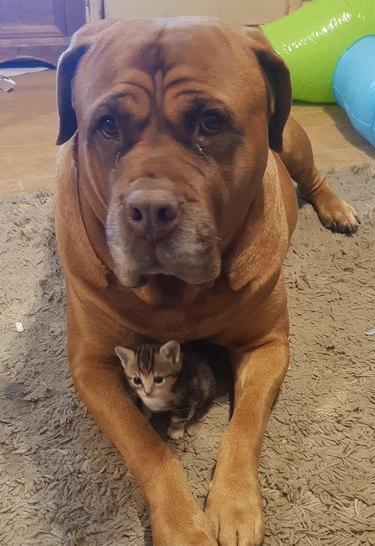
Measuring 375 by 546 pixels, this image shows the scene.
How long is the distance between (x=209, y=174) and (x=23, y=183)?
142 centimetres

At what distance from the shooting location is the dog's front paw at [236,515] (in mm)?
1175

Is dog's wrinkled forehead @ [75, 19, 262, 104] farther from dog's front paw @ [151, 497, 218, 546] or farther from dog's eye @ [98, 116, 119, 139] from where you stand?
dog's front paw @ [151, 497, 218, 546]

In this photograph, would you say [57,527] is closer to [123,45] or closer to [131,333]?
[131,333]

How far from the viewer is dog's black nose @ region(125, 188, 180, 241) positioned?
1.12 m

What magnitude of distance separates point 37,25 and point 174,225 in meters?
2.79

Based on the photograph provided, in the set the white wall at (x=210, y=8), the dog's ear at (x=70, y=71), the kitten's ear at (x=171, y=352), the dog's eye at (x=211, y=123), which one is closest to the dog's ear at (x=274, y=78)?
the dog's eye at (x=211, y=123)

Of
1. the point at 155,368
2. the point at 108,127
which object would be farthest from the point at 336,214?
the point at 108,127

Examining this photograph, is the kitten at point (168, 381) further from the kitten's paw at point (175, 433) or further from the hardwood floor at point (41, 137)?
the hardwood floor at point (41, 137)

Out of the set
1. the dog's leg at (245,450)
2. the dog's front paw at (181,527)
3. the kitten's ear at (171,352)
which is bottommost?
the dog's leg at (245,450)

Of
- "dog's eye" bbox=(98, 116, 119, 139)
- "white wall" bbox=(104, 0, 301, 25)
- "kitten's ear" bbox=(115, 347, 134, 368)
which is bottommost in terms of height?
"white wall" bbox=(104, 0, 301, 25)

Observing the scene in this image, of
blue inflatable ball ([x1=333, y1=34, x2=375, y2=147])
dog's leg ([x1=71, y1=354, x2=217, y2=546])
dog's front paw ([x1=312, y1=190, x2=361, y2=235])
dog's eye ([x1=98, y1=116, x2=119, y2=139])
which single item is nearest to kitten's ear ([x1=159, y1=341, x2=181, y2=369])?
dog's leg ([x1=71, y1=354, x2=217, y2=546])

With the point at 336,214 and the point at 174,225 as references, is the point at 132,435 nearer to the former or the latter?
the point at 174,225

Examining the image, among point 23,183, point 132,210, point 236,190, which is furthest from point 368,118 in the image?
point 132,210

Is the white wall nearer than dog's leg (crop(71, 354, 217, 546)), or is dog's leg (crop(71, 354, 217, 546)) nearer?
dog's leg (crop(71, 354, 217, 546))
